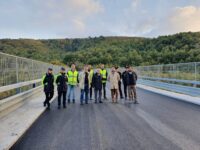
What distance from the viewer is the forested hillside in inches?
2545

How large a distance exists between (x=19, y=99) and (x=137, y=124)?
5.83 meters

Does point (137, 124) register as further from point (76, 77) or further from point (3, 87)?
point (76, 77)

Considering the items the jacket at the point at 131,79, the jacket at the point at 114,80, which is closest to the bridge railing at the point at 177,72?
the jacket at the point at 131,79

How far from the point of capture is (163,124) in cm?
859

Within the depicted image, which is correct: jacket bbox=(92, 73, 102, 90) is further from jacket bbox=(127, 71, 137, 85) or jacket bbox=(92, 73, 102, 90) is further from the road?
the road

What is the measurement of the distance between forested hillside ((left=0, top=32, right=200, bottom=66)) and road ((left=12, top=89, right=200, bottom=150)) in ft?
131

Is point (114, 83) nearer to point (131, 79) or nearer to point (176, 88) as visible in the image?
point (131, 79)

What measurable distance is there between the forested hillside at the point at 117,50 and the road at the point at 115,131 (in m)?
40.0

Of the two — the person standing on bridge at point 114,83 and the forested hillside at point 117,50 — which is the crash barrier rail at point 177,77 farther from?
the forested hillside at point 117,50

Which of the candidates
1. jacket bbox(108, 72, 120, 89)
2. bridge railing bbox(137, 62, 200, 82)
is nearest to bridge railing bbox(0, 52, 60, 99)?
jacket bbox(108, 72, 120, 89)

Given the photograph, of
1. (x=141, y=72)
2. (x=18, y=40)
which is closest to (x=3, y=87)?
(x=141, y=72)

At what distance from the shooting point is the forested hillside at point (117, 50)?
212ft

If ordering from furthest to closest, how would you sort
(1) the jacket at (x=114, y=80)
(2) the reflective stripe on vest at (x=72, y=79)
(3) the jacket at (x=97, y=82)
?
(1) the jacket at (x=114, y=80), (3) the jacket at (x=97, y=82), (2) the reflective stripe on vest at (x=72, y=79)

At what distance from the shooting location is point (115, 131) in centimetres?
757
